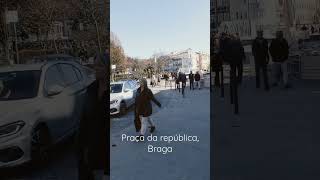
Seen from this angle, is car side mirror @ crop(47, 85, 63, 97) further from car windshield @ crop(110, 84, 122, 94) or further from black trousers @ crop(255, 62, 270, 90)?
black trousers @ crop(255, 62, 270, 90)

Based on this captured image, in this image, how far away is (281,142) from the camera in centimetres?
396

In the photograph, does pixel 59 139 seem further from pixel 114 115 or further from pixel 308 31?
pixel 308 31

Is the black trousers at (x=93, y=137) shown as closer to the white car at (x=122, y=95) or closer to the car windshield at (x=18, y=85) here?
the white car at (x=122, y=95)

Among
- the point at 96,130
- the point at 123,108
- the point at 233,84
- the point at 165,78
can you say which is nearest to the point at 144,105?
the point at 123,108

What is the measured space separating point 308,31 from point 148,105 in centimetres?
143

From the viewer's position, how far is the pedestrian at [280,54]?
400 cm

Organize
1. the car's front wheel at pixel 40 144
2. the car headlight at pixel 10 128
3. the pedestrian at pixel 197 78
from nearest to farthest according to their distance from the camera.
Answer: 1. the car headlight at pixel 10 128
2. the car's front wheel at pixel 40 144
3. the pedestrian at pixel 197 78

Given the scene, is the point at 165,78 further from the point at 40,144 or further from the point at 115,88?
the point at 40,144

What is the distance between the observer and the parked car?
12.3 feet

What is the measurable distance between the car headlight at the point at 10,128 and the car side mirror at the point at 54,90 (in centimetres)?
33

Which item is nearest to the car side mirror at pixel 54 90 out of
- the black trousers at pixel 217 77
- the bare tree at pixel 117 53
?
the bare tree at pixel 117 53

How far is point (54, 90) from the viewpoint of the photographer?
12.8 feet

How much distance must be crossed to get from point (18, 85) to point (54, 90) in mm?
276

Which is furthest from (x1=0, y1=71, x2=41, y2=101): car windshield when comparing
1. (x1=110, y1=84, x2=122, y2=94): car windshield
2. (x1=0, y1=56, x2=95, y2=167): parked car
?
(x1=110, y1=84, x2=122, y2=94): car windshield
